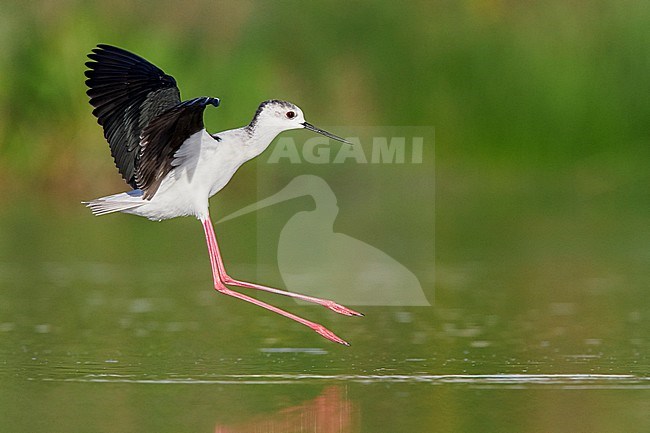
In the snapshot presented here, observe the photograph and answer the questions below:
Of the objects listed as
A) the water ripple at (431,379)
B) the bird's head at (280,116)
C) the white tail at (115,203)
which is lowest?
the water ripple at (431,379)

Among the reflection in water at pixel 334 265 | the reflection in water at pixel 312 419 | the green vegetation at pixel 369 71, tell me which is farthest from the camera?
the green vegetation at pixel 369 71

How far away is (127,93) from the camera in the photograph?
28.9 ft

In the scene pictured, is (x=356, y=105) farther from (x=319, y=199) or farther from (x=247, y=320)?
(x=247, y=320)

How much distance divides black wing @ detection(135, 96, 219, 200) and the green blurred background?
1.46 meters

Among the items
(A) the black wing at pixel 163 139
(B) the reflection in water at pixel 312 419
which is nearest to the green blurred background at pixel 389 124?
(A) the black wing at pixel 163 139

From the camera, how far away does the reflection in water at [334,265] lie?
11406 mm

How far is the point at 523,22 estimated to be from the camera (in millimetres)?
18156

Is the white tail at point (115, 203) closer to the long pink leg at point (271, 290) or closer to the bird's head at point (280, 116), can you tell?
the long pink leg at point (271, 290)

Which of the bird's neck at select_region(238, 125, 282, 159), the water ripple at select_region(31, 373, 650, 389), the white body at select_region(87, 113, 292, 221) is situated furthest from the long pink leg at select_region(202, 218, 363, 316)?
the water ripple at select_region(31, 373, 650, 389)

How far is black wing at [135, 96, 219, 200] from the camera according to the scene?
814 cm

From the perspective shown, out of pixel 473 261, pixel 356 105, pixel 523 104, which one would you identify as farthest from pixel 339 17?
pixel 473 261

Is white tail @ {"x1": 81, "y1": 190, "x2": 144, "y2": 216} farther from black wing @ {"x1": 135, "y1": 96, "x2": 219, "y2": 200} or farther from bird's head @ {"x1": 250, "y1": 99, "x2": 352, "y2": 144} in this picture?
bird's head @ {"x1": 250, "y1": 99, "x2": 352, "y2": 144}

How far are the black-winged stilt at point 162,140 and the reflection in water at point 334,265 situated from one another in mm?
2439

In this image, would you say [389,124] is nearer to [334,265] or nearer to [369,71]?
[369,71]
